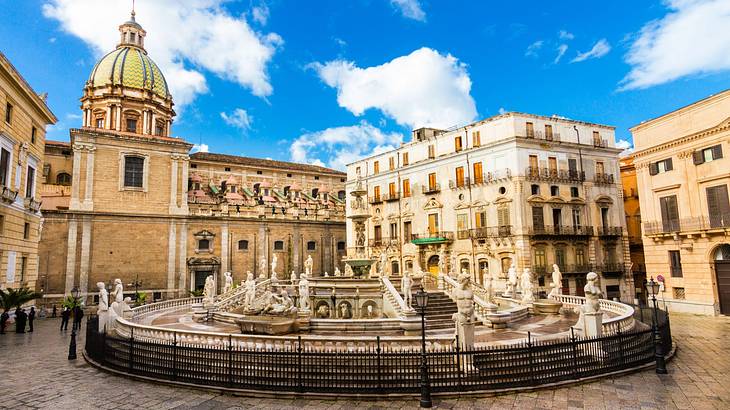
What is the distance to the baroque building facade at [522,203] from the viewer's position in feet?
97.7

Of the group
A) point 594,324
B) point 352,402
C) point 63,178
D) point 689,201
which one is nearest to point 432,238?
point 689,201

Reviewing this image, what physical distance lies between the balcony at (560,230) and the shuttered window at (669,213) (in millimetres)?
6204

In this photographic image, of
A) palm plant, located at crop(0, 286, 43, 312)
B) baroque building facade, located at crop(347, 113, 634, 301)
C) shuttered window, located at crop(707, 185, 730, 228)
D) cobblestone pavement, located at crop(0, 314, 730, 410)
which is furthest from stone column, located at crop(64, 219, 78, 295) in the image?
shuttered window, located at crop(707, 185, 730, 228)

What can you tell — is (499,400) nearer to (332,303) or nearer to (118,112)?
(332,303)

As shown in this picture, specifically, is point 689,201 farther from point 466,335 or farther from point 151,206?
point 151,206

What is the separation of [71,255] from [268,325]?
26343 mm

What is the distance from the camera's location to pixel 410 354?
9328mm

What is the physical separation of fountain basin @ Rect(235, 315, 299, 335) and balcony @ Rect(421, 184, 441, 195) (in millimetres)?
21659

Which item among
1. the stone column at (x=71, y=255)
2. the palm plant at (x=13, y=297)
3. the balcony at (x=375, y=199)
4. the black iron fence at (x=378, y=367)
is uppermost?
the balcony at (x=375, y=199)

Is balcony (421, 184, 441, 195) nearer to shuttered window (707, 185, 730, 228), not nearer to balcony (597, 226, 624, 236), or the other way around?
balcony (597, 226, 624, 236)

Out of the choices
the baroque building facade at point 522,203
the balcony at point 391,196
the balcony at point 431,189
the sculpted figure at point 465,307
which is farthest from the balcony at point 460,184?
the sculpted figure at point 465,307

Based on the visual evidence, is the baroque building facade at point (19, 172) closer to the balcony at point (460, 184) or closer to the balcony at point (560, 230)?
the balcony at point (460, 184)

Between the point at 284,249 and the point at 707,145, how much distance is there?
3334 cm

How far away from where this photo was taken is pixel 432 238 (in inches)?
1337
